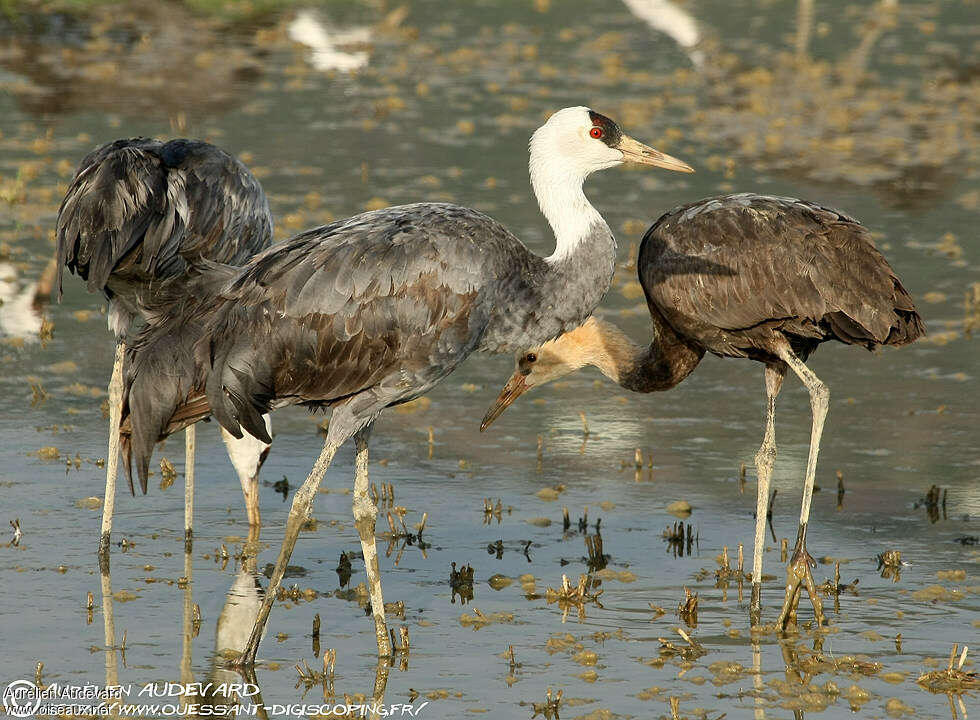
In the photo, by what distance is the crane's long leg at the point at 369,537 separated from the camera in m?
7.46

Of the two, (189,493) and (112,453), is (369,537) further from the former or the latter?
(112,453)

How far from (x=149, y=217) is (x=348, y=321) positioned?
5.79 feet

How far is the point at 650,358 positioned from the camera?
9.45m

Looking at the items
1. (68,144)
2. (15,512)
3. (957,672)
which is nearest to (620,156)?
(957,672)

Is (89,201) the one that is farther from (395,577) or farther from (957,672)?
(957,672)

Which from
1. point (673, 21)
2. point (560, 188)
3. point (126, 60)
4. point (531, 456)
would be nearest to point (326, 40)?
point (126, 60)

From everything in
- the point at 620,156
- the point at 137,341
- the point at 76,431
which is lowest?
the point at 76,431

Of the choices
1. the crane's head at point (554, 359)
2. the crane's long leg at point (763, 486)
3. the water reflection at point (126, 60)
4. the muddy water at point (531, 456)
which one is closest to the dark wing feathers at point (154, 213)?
the muddy water at point (531, 456)

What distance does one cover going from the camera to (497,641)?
7.63m

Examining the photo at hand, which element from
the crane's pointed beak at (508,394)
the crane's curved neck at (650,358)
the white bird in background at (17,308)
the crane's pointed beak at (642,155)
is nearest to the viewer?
the crane's pointed beak at (642,155)

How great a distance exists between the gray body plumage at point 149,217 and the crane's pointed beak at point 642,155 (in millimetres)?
2197

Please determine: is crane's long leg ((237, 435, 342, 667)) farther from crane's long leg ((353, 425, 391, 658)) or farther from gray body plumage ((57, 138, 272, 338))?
gray body plumage ((57, 138, 272, 338))

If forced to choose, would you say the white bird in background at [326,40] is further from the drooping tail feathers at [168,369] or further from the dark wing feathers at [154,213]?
the drooping tail feathers at [168,369]

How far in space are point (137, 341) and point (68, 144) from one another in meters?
11.2
